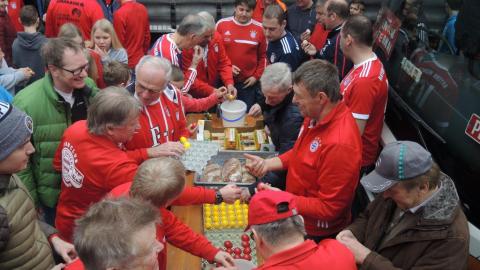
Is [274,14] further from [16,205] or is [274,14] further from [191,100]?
[16,205]

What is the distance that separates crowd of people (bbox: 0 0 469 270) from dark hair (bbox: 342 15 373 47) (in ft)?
0.04

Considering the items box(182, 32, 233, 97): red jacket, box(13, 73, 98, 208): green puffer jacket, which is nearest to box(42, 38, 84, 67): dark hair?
box(13, 73, 98, 208): green puffer jacket

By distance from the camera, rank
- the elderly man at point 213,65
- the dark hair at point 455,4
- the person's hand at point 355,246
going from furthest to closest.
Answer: the elderly man at point 213,65 < the dark hair at point 455,4 < the person's hand at point 355,246

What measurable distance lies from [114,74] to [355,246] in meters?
2.56

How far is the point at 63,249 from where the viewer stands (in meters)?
2.49

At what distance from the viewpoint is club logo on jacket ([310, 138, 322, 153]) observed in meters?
2.80

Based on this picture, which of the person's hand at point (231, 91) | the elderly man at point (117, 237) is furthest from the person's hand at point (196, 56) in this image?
the elderly man at point (117, 237)

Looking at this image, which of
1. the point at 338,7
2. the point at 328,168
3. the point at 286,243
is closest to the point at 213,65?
the point at 338,7

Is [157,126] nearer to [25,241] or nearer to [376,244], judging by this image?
[25,241]

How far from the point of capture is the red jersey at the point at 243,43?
18.8 feet

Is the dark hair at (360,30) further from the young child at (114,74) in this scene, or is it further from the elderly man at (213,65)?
the young child at (114,74)

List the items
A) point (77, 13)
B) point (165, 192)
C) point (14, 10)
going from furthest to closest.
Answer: point (14, 10) → point (77, 13) → point (165, 192)

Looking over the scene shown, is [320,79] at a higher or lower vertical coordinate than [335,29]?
higher

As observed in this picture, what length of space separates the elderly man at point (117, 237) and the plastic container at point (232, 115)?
2.69 metres
